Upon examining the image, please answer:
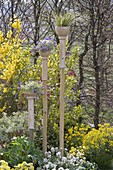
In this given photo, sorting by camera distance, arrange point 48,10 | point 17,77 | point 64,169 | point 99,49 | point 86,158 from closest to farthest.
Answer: point 64,169 < point 86,158 < point 17,77 < point 99,49 < point 48,10

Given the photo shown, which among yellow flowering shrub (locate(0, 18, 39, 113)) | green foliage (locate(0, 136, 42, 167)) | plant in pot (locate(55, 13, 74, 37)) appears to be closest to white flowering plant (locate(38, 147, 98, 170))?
green foliage (locate(0, 136, 42, 167))

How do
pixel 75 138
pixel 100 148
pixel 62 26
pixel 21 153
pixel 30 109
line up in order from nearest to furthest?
pixel 21 153
pixel 62 26
pixel 30 109
pixel 100 148
pixel 75 138

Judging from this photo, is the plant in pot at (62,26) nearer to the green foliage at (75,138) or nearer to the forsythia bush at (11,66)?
the forsythia bush at (11,66)

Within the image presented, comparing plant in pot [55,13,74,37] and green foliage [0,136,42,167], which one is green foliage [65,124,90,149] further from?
plant in pot [55,13,74,37]

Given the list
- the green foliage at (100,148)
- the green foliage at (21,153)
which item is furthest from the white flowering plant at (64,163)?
the green foliage at (100,148)

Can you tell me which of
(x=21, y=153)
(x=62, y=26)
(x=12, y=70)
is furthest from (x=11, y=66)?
(x=21, y=153)

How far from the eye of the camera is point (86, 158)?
11.8 feet

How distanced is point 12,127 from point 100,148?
1.00 m

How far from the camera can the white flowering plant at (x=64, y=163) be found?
3046 millimetres

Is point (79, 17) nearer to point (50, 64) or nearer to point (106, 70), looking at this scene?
point (106, 70)

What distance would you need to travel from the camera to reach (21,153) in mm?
2979

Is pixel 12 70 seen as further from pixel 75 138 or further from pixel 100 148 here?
pixel 100 148

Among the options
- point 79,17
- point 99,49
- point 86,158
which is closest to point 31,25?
point 79,17

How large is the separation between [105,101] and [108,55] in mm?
710
